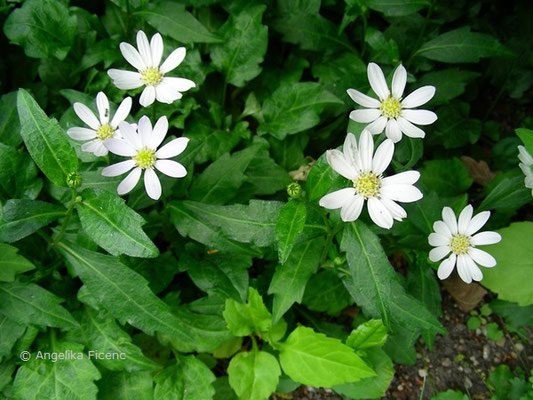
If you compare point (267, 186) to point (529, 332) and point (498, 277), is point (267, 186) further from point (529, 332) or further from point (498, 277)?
point (529, 332)

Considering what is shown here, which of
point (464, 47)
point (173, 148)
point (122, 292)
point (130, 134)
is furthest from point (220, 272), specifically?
point (464, 47)

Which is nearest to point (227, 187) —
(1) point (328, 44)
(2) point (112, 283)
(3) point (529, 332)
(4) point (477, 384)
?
(2) point (112, 283)

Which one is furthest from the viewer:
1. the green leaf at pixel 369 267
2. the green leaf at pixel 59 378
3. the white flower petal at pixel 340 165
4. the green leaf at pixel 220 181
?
the green leaf at pixel 220 181

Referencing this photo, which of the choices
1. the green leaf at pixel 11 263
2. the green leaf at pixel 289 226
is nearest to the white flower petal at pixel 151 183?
the green leaf at pixel 289 226

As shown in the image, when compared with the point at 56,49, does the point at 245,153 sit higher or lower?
lower

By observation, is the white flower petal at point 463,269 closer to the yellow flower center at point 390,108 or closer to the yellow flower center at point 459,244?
the yellow flower center at point 459,244

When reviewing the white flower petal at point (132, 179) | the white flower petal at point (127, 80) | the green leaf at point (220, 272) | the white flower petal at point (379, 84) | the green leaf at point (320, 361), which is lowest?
the green leaf at point (320, 361)

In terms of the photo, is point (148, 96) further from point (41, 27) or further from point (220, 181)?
point (41, 27)
